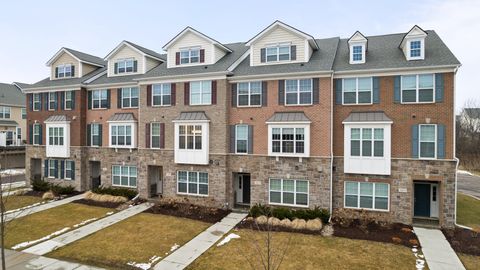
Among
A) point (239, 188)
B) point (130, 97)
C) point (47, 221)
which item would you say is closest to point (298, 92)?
point (239, 188)

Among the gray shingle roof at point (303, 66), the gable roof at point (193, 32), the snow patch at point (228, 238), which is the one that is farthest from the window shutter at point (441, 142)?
the gable roof at point (193, 32)

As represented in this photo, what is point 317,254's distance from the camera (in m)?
13.1

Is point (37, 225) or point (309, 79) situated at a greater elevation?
point (309, 79)

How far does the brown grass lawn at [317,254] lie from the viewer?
474 inches

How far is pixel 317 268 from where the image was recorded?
11781 mm

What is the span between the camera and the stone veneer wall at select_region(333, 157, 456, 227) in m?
16.4

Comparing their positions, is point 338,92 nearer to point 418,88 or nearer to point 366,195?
point 418,88

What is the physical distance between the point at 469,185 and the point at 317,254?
2797 centimetres

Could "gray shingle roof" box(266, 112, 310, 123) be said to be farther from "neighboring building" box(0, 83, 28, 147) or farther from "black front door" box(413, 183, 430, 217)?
"neighboring building" box(0, 83, 28, 147)

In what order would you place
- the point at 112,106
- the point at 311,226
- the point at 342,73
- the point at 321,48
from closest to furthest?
the point at 311,226
the point at 342,73
the point at 321,48
the point at 112,106

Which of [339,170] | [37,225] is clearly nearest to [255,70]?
[339,170]

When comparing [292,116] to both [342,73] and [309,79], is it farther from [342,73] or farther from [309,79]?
[342,73]

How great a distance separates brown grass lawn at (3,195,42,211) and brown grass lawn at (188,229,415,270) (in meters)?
17.8

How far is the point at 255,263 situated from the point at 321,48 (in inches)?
664
